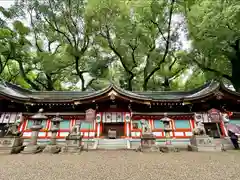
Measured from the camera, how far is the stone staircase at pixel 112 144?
8722 mm

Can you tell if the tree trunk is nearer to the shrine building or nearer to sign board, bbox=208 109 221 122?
the shrine building

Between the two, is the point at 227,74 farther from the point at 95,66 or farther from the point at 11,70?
the point at 11,70

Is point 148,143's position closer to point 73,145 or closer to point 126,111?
point 126,111

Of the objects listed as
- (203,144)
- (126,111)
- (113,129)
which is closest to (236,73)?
(203,144)

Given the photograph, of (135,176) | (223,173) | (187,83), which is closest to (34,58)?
(135,176)

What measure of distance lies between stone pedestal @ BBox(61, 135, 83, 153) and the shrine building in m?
2.23

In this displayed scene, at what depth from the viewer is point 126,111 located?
10.6 metres

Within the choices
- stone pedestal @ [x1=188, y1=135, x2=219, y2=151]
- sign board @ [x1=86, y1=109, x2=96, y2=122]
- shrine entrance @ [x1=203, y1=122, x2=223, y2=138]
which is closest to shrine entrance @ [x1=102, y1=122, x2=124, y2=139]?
sign board @ [x1=86, y1=109, x2=96, y2=122]

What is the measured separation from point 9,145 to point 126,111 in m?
7.23

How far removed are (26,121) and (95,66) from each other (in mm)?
9078

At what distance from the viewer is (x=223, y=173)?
389 centimetres

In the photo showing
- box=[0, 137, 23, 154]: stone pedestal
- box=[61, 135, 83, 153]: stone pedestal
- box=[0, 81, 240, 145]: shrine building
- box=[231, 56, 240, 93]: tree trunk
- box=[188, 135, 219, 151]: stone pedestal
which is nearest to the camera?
box=[0, 137, 23, 154]: stone pedestal

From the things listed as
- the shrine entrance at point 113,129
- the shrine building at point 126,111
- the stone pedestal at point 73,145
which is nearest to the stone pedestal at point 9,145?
the shrine building at point 126,111

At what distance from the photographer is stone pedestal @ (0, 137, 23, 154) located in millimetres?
7090
